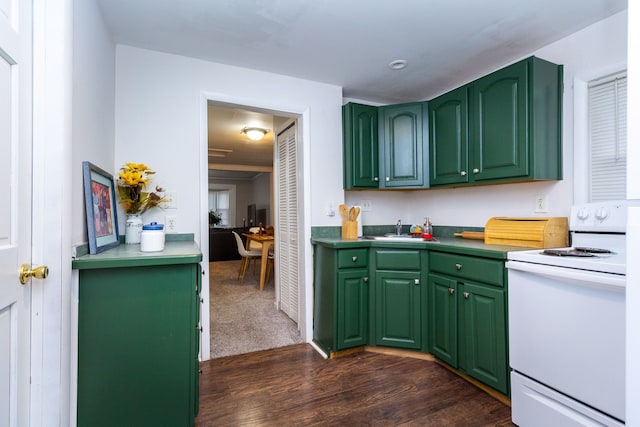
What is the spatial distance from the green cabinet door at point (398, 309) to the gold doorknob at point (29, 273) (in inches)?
77.0

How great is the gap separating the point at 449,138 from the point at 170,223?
226 cm

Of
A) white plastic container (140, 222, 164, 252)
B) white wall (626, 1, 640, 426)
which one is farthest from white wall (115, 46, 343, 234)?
white wall (626, 1, 640, 426)

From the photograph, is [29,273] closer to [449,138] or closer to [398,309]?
[398,309]

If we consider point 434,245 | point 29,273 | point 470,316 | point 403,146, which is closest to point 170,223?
point 29,273

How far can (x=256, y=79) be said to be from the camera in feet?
8.27

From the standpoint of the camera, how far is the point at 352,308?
2.39m

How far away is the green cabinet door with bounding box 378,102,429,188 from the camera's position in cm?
273

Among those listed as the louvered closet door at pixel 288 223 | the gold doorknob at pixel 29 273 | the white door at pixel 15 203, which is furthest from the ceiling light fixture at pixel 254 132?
the gold doorknob at pixel 29 273

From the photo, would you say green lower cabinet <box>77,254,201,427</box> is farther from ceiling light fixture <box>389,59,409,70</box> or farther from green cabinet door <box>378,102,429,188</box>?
ceiling light fixture <box>389,59,409,70</box>

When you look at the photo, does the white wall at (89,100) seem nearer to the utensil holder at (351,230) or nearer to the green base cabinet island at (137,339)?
the green base cabinet island at (137,339)

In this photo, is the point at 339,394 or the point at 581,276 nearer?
the point at 581,276

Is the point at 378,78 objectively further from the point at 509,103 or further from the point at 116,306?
the point at 116,306

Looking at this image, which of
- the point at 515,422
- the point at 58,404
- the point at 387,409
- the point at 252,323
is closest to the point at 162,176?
the point at 58,404

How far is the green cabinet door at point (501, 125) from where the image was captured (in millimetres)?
1974
